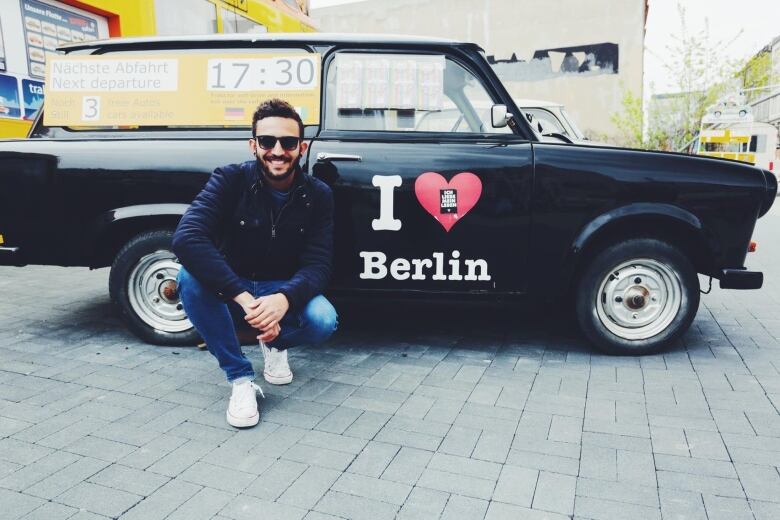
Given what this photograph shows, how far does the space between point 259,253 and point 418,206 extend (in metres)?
0.98

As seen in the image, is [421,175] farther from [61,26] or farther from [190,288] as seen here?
[61,26]

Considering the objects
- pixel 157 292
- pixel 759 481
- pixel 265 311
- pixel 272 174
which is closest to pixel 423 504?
pixel 265 311

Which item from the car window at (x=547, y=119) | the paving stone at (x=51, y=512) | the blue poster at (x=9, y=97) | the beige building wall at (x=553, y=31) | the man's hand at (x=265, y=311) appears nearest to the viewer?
the paving stone at (x=51, y=512)

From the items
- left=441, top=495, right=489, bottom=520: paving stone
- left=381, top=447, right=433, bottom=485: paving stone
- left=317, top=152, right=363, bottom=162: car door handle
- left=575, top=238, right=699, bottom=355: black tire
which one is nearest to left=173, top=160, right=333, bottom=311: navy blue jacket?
left=317, top=152, right=363, bottom=162: car door handle

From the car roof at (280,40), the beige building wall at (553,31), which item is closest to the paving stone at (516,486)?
the car roof at (280,40)

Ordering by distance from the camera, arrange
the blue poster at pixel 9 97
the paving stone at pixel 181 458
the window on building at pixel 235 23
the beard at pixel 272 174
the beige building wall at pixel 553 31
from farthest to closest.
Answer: the beige building wall at pixel 553 31 → the window on building at pixel 235 23 → the blue poster at pixel 9 97 → the beard at pixel 272 174 → the paving stone at pixel 181 458

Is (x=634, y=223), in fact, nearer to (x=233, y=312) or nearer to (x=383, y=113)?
(x=383, y=113)

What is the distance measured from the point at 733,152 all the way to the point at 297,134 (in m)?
26.7

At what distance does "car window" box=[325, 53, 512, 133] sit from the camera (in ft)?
11.8

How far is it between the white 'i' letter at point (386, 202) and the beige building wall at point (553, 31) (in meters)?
25.6

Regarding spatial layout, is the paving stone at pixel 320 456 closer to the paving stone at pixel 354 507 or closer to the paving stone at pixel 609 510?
the paving stone at pixel 354 507

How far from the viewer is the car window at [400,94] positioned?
360 cm

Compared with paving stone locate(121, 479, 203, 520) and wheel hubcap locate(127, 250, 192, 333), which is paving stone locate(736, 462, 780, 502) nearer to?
paving stone locate(121, 479, 203, 520)

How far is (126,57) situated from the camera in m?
3.69
